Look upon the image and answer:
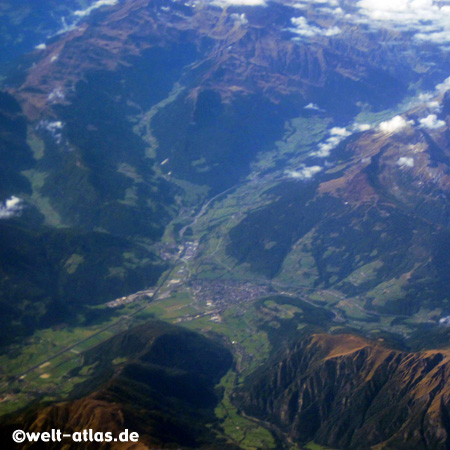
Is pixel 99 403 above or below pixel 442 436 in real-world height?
above

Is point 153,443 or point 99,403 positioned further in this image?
point 99,403

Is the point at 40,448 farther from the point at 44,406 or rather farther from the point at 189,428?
the point at 189,428

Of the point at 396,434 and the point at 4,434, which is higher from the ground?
the point at 4,434

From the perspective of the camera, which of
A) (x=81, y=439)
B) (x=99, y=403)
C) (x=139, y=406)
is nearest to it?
(x=81, y=439)

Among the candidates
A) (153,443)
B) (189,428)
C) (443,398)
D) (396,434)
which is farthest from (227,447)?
(443,398)

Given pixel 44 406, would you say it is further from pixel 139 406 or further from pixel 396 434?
pixel 396 434

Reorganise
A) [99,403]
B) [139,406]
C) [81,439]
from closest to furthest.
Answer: [81,439] → [99,403] → [139,406]

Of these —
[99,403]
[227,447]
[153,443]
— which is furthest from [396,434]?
[99,403]

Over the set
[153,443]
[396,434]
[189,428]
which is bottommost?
[396,434]
